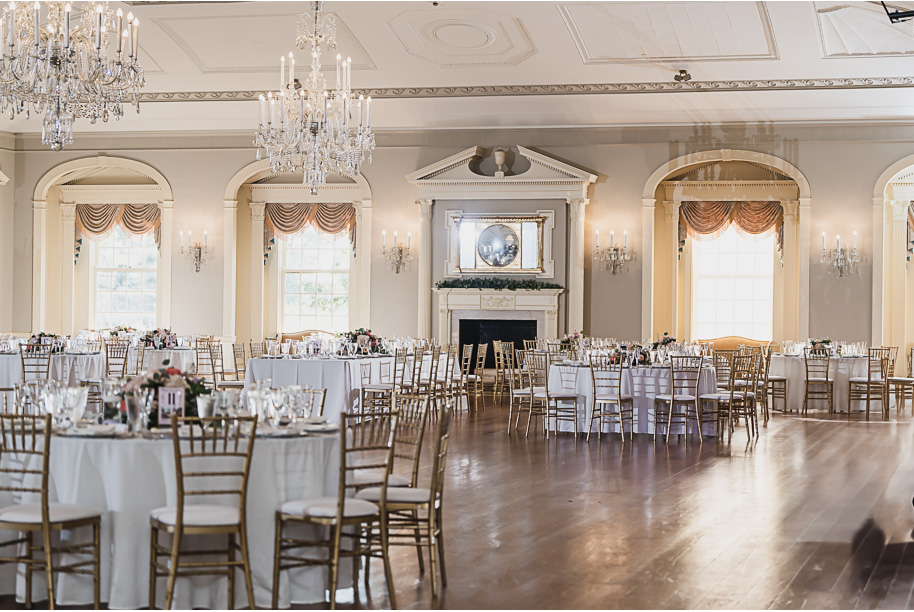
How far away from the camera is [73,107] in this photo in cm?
821

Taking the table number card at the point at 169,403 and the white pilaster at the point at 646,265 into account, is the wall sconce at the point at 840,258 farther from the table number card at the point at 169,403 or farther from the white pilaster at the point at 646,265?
the table number card at the point at 169,403

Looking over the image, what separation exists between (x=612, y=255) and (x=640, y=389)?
4715 mm

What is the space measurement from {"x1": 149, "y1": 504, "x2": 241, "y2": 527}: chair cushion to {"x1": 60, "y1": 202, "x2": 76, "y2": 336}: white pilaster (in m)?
15.3

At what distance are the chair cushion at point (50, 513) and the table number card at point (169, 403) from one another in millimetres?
617

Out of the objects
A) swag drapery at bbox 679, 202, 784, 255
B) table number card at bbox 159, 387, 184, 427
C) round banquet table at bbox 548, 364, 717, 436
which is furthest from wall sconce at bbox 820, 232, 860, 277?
table number card at bbox 159, 387, 184, 427

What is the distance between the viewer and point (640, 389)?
10.8 meters

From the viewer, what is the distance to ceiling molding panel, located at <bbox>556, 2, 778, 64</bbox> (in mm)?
11641

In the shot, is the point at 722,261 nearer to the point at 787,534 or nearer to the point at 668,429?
the point at 668,429

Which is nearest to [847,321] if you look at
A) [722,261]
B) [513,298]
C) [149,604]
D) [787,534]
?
[722,261]

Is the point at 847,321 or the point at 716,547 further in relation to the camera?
the point at 847,321

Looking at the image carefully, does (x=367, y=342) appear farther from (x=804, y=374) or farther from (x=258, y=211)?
(x=258, y=211)

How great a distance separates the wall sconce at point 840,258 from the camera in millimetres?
14453

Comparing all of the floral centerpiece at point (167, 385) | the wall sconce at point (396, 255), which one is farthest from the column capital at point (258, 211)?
the floral centerpiece at point (167, 385)

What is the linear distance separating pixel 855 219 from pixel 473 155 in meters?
5.84
